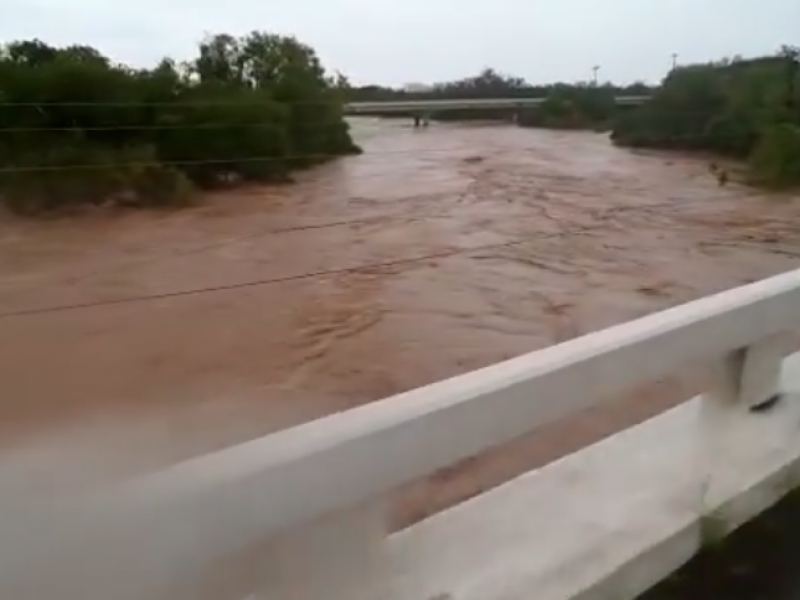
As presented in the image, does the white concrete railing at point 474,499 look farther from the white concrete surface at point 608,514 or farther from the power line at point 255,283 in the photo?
the power line at point 255,283

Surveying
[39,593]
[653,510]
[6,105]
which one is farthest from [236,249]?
[39,593]

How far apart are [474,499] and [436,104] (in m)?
0.85

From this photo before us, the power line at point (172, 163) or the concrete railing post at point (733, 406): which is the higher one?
the power line at point (172, 163)

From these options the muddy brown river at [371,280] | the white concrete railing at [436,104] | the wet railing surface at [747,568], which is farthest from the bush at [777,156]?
the wet railing surface at [747,568]

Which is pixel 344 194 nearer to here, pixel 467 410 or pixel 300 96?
pixel 300 96

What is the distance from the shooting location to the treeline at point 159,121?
1.49m

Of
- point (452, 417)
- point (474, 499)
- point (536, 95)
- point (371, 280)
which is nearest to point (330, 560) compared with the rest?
point (452, 417)

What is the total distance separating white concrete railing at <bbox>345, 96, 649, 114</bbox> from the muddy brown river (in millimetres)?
42

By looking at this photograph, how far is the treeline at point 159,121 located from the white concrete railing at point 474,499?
0.69 metres

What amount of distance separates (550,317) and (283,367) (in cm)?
120

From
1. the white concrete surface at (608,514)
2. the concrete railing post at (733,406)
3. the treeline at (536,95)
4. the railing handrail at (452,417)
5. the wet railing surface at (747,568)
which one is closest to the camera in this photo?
the railing handrail at (452,417)

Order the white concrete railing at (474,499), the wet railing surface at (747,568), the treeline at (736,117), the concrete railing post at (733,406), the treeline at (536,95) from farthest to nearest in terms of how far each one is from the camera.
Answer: the treeline at (736,117), the treeline at (536,95), the concrete railing post at (733,406), the wet railing surface at (747,568), the white concrete railing at (474,499)

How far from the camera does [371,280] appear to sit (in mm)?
3006

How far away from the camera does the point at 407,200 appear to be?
2.61m
